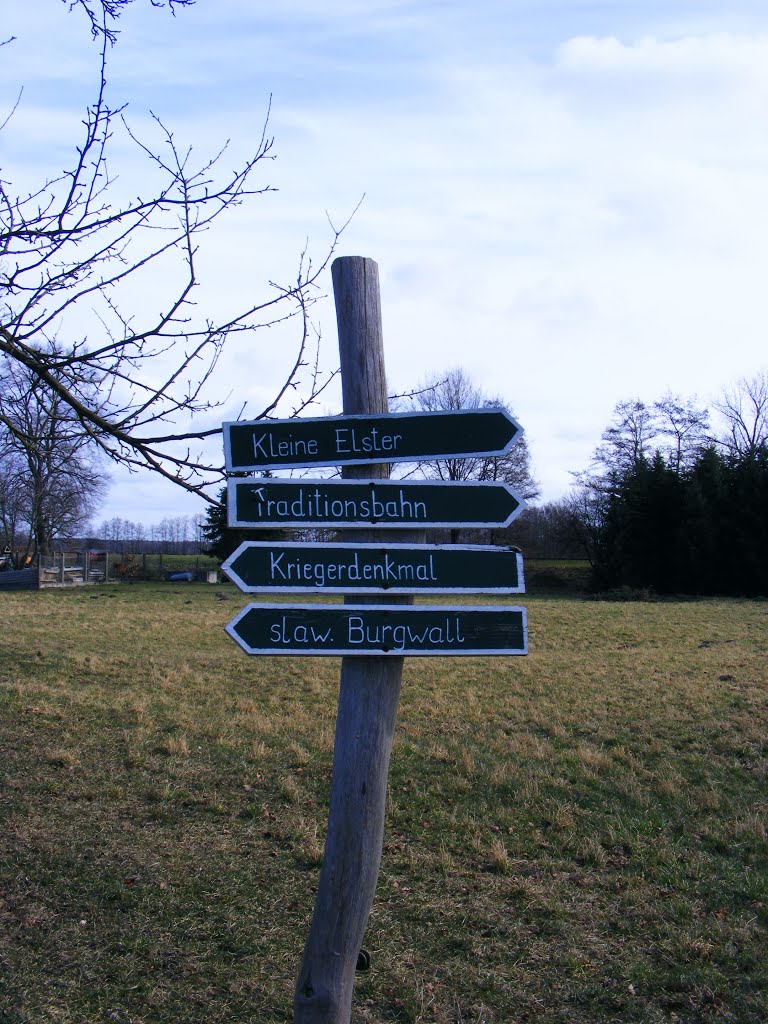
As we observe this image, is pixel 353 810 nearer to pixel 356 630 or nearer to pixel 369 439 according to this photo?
pixel 356 630

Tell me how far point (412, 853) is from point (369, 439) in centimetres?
368

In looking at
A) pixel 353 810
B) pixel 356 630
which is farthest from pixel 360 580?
pixel 353 810

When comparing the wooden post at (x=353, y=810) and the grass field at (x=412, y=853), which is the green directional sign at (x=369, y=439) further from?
the grass field at (x=412, y=853)

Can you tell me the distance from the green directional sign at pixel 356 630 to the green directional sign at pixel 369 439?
513mm

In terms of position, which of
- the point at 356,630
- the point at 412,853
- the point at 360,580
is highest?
the point at 360,580

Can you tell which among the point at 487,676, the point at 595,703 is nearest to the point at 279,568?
the point at 595,703

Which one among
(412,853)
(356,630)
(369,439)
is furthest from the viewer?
(412,853)

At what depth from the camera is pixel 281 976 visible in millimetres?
4109

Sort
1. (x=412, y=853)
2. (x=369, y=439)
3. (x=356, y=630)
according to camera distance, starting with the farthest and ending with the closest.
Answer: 1. (x=412, y=853)
2. (x=369, y=439)
3. (x=356, y=630)

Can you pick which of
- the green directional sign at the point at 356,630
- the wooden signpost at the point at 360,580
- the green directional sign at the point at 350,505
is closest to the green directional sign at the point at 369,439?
the wooden signpost at the point at 360,580

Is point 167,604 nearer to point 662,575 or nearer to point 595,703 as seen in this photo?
point 595,703

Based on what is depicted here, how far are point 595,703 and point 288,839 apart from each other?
623 centimetres

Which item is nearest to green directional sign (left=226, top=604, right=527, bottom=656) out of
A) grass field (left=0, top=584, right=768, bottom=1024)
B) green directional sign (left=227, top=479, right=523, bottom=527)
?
green directional sign (left=227, top=479, right=523, bottom=527)

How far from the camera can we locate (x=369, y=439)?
10.0ft
